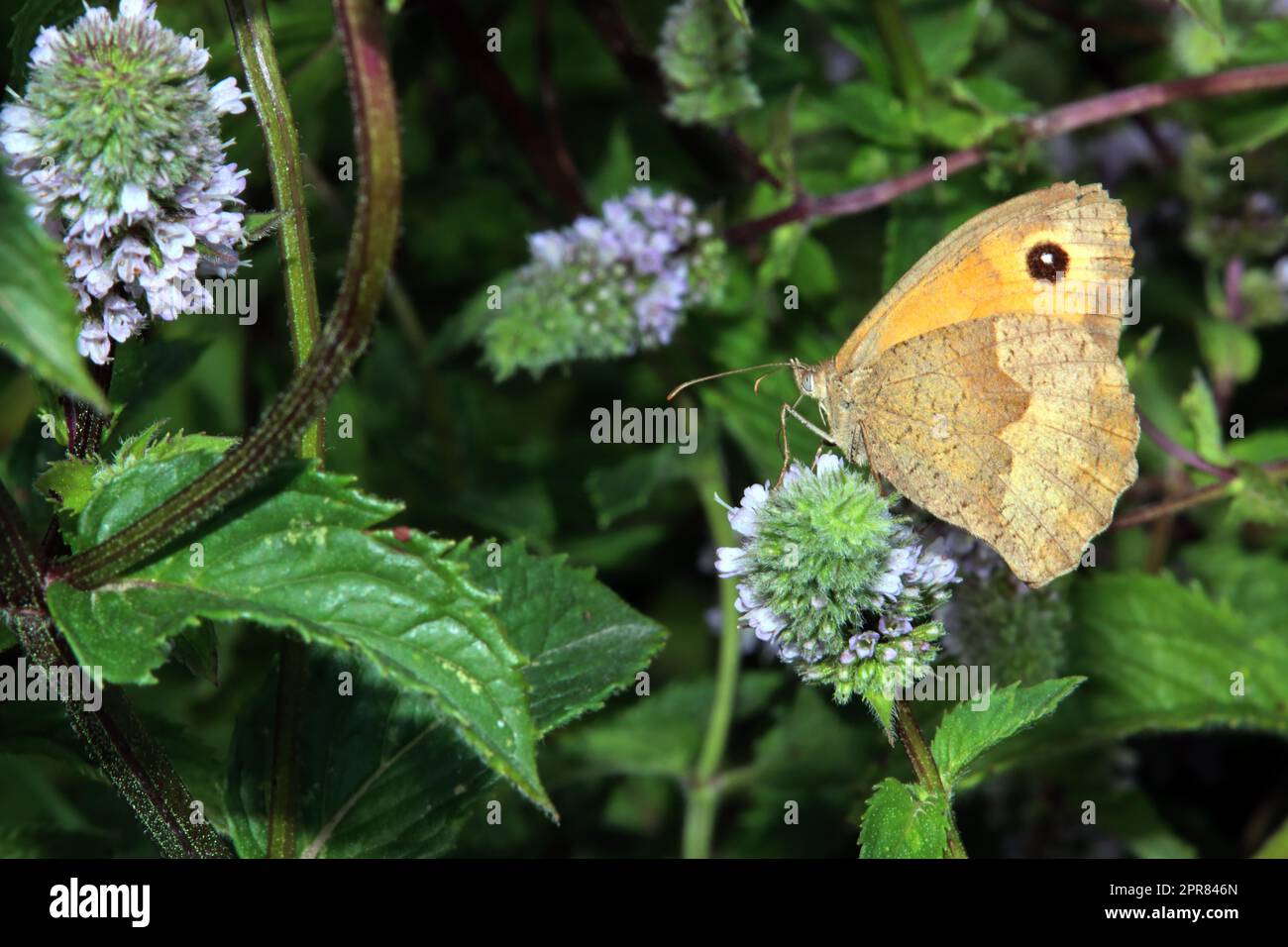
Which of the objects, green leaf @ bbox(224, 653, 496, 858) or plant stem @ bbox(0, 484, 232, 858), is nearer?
plant stem @ bbox(0, 484, 232, 858)

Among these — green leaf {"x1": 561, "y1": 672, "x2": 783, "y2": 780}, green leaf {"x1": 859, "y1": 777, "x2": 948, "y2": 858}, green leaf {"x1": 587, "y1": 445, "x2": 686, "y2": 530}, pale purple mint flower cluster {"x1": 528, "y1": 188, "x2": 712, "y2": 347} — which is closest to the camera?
green leaf {"x1": 859, "y1": 777, "x2": 948, "y2": 858}

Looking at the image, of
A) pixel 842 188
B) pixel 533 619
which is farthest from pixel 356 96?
pixel 842 188

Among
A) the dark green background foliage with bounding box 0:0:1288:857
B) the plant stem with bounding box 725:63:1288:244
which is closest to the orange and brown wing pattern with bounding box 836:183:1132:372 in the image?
the dark green background foliage with bounding box 0:0:1288:857

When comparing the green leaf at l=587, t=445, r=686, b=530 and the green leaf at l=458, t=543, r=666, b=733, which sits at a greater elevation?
the green leaf at l=587, t=445, r=686, b=530

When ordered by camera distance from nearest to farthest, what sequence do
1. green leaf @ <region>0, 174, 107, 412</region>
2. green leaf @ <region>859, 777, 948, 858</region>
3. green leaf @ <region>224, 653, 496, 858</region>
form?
green leaf @ <region>0, 174, 107, 412</region> < green leaf @ <region>859, 777, 948, 858</region> < green leaf @ <region>224, 653, 496, 858</region>

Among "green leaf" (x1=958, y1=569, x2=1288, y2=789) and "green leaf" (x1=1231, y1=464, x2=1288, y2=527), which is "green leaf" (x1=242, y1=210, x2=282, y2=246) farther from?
"green leaf" (x1=1231, y1=464, x2=1288, y2=527)

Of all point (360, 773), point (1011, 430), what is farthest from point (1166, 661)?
point (360, 773)

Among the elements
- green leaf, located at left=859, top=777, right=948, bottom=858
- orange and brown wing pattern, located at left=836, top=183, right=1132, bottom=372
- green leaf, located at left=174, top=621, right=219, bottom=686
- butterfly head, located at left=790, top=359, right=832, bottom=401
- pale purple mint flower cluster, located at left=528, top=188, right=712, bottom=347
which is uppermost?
pale purple mint flower cluster, located at left=528, top=188, right=712, bottom=347
